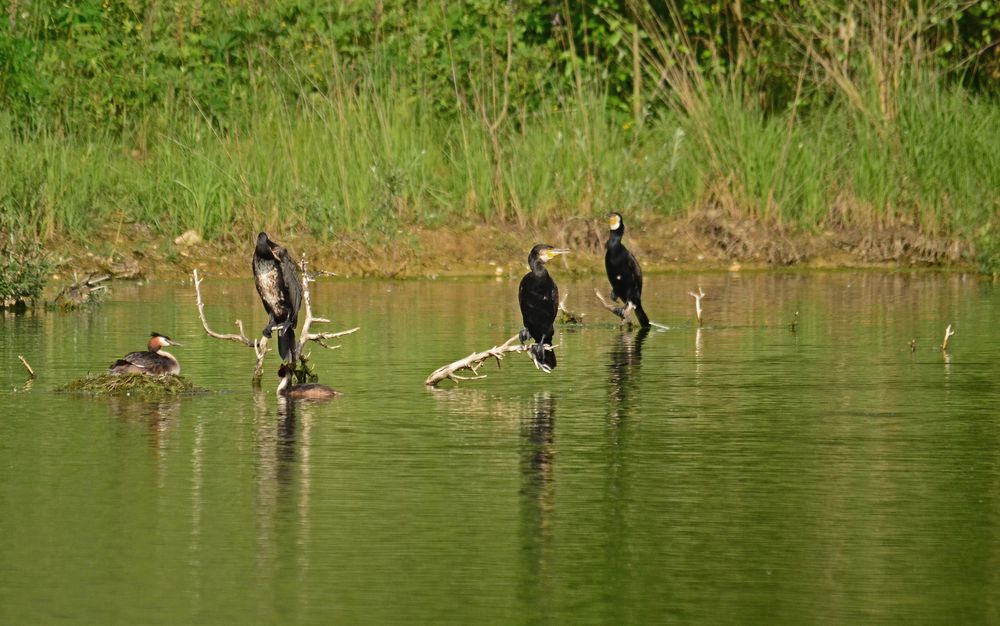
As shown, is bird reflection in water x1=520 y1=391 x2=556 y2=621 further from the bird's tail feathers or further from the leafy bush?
the leafy bush

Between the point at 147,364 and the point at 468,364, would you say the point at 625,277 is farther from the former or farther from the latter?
the point at 147,364

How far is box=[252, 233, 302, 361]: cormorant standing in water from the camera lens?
1221cm

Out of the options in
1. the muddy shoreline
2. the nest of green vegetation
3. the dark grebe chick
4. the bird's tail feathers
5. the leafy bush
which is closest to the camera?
the dark grebe chick

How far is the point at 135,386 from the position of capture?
1205 centimetres

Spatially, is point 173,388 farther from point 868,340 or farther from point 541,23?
point 541,23

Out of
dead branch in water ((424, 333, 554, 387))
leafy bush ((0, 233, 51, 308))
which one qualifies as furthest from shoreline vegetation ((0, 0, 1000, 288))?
dead branch in water ((424, 333, 554, 387))

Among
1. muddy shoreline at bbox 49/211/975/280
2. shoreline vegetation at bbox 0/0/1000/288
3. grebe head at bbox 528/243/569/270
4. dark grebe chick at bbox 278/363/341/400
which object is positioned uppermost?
shoreline vegetation at bbox 0/0/1000/288

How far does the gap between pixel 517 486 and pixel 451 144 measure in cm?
1385

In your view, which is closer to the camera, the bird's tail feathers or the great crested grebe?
the great crested grebe

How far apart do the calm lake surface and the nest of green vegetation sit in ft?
0.74

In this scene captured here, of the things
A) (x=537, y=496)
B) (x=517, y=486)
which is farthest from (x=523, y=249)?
(x=537, y=496)

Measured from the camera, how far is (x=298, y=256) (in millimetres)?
20984

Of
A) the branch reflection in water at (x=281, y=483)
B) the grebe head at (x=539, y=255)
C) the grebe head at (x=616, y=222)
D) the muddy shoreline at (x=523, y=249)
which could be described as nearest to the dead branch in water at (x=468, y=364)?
the branch reflection in water at (x=281, y=483)

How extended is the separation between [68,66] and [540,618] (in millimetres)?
17544
